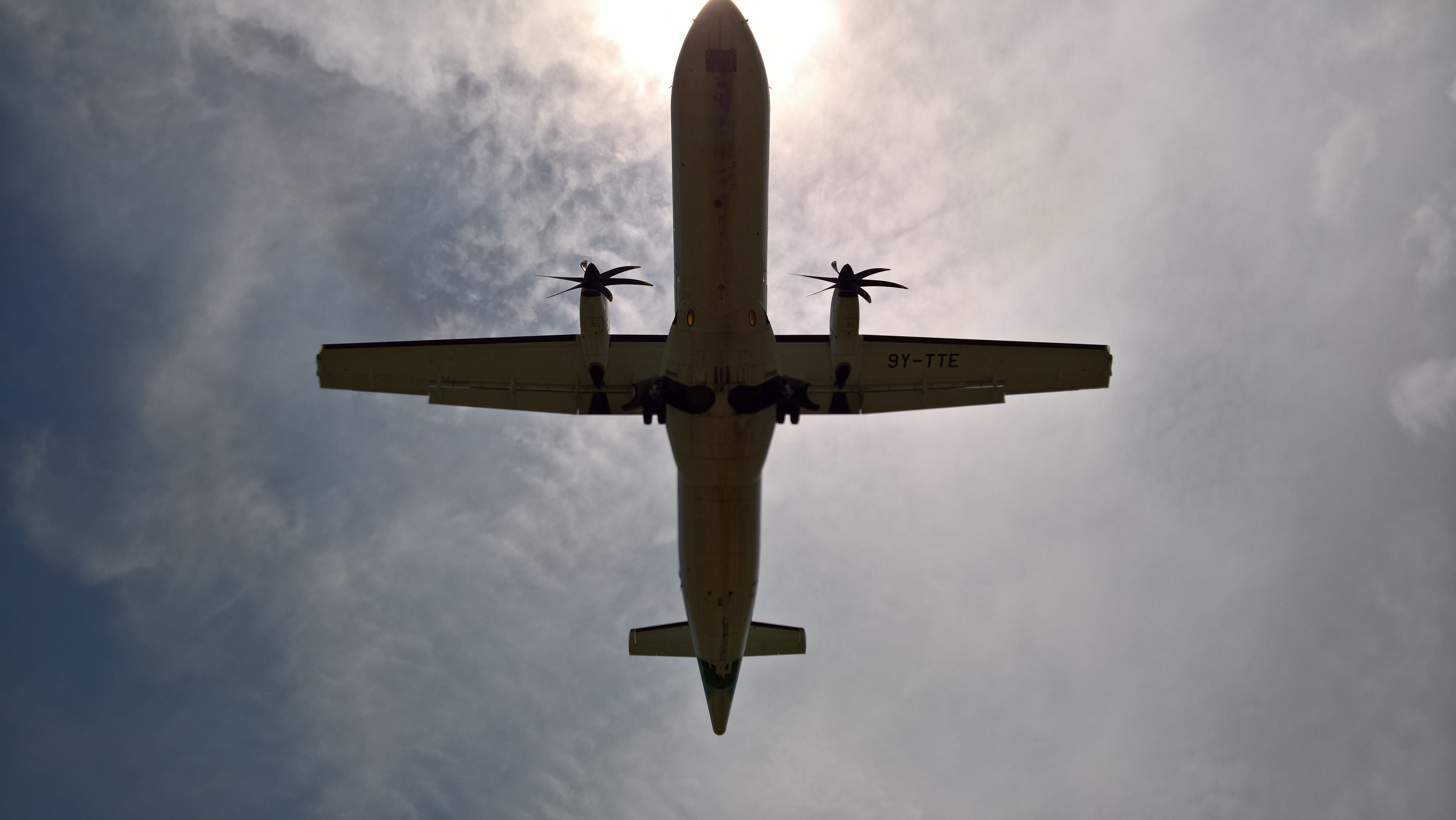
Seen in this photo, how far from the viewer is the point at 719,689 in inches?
962

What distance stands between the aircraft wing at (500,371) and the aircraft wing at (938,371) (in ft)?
14.7

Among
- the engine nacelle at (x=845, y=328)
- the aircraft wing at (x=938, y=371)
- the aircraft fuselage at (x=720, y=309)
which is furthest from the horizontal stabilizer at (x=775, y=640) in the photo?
the engine nacelle at (x=845, y=328)

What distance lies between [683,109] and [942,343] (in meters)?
9.73

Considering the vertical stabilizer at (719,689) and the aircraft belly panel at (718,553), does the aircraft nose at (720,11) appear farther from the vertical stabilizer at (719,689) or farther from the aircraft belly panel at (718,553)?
the vertical stabilizer at (719,689)

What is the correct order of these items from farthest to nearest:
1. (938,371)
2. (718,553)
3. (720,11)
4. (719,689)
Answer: (719,689) → (938,371) → (718,553) → (720,11)

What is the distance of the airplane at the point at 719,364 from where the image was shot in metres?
16.7

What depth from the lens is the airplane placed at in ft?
54.9

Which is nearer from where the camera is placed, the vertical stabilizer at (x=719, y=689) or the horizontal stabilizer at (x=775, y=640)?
the vertical stabilizer at (x=719, y=689)

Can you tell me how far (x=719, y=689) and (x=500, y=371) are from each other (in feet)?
39.5

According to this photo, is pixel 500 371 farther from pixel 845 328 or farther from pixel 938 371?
pixel 938 371

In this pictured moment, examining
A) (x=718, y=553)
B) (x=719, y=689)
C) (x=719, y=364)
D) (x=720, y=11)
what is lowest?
(x=719, y=689)

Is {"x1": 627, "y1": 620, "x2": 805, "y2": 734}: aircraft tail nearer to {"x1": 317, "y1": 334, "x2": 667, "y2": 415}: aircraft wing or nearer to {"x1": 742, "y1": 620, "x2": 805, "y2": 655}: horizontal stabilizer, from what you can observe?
{"x1": 742, "y1": 620, "x2": 805, "y2": 655}: horizontal stabilizer

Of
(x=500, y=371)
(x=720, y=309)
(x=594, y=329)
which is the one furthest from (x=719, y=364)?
(x=500, y=371)

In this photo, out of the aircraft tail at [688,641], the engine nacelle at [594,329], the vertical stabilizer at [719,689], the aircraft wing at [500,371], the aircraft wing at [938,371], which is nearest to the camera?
the engine nacelle at [594,329]
